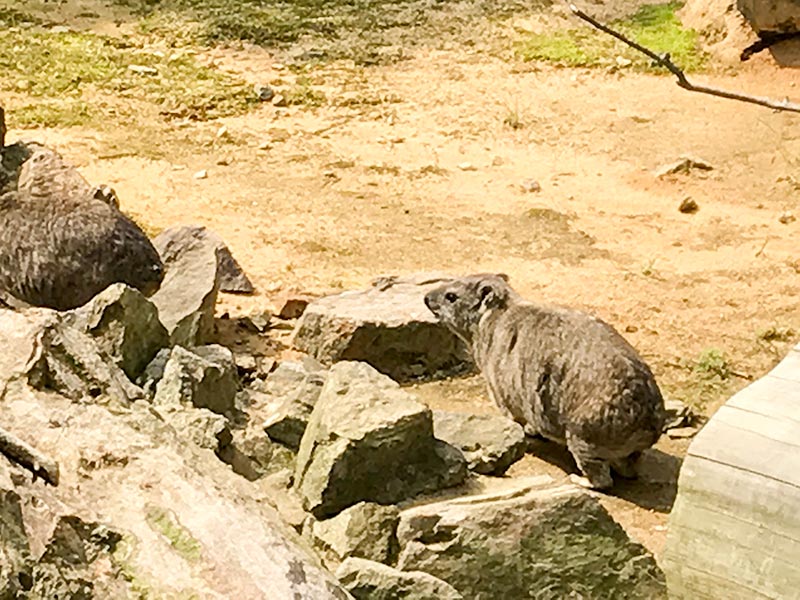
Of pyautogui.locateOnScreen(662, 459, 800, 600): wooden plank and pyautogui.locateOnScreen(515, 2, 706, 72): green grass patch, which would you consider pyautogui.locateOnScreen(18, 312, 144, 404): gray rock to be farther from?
pyautogui.locateOnScreen(515, 2, 706, 72): green grass patch

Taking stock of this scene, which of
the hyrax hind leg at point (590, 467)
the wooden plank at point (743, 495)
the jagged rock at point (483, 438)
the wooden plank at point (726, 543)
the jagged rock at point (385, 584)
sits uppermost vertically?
the wooden plank at point (743, 495)

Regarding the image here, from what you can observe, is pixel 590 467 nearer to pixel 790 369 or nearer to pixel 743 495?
pixel 790 369

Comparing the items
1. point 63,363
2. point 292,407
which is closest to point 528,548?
point 292,407

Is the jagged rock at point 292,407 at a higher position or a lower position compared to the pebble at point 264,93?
higher

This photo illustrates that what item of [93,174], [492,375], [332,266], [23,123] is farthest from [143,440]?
[23,123]

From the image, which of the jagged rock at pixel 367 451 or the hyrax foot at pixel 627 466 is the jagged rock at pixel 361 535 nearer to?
the jagged rock at pixel 367 451

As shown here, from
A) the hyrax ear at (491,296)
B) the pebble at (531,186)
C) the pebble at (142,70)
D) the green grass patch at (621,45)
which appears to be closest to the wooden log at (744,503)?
the hyrax ear at (491,296)

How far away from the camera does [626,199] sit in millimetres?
8906

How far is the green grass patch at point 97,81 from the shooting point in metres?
10.1

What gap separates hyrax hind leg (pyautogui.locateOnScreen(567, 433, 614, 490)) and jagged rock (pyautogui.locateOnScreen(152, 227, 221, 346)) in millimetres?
1759

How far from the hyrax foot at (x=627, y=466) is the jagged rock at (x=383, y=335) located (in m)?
1.28

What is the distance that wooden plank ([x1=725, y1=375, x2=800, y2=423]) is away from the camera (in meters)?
3.57

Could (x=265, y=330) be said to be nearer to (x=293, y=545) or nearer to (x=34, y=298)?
(x=34, y=298)

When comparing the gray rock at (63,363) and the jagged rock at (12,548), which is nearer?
A: the jagged rock at (12,548)
